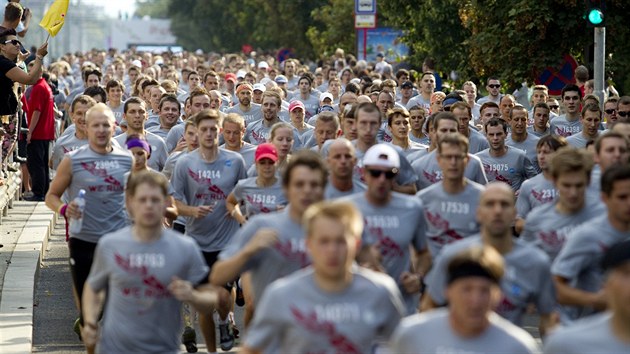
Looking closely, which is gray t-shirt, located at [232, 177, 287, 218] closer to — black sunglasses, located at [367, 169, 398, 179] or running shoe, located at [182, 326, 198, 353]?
running shoe, located at [182, 326, 198, 353]

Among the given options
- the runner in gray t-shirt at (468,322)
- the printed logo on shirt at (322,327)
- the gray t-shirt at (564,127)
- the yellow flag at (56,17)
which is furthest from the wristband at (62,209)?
the gray t-shirt at (564,127)

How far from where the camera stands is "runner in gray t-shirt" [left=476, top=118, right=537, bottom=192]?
14.9 meters

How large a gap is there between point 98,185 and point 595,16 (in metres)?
8.72

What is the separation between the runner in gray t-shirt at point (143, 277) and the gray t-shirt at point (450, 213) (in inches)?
86.5

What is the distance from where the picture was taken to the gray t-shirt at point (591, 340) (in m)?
6.35

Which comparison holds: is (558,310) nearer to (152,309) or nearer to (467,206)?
(467,206)

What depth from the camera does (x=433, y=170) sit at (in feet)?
42.4

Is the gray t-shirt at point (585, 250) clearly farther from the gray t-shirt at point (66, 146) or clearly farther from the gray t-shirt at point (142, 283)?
the gray t-shirt at point (66, 146)

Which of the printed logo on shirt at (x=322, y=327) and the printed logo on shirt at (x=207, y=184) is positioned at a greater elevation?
the printed logo on shirt at (x=207, y=184)

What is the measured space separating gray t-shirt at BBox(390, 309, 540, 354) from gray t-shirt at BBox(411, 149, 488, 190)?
586cm

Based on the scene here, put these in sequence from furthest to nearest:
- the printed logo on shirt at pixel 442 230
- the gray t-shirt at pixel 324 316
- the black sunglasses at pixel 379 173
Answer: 1. the printed logo on shirt at pixel 442 230
2. the black sunglasses at pixel 379 173
3. the gray t-shirt at pixel 324 316

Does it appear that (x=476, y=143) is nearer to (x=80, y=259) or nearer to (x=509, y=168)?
(x=509, y=168)

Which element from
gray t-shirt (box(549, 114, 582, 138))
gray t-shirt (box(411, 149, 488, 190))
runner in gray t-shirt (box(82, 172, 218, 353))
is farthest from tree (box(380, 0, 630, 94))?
runner in gray t-shirt (box(82, 172, 218, 353))

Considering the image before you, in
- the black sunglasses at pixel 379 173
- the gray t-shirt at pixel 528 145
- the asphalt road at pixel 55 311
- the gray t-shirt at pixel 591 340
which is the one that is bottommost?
the asphalt road at pixel 55 311
